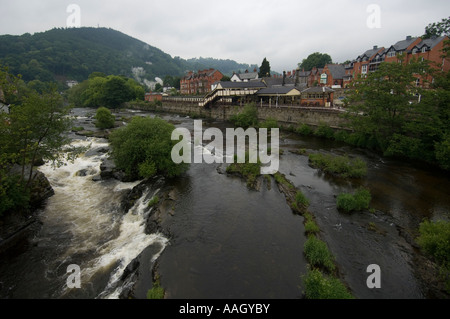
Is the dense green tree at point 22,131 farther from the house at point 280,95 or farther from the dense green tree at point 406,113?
the house at point 280,95

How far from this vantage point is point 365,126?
29031mm

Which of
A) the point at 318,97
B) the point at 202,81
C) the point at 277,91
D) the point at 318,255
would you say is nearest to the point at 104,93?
the point at 202,81

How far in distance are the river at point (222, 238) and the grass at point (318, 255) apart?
47 centimetres

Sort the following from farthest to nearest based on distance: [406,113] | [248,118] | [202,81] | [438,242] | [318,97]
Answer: [202,81] → [318,97] → [248,118] → [406,113] → [438,242]

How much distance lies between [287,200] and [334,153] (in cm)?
1521

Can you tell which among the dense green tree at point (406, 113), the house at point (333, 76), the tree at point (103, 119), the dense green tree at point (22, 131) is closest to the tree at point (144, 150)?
the dense green tree at point (22, 131)

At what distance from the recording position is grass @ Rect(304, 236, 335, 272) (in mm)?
11688

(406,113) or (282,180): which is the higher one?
(406,113)

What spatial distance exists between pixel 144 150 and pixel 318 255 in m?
16.9

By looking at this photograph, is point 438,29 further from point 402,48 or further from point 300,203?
point 300,203

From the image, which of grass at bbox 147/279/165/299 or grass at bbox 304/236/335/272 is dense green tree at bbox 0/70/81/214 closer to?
grass at bbox 147/279/165/299

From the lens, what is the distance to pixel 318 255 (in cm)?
1209

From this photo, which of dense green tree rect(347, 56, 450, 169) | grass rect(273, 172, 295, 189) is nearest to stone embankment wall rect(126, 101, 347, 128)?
dense green tree rect(347, 56, 450, 169)
